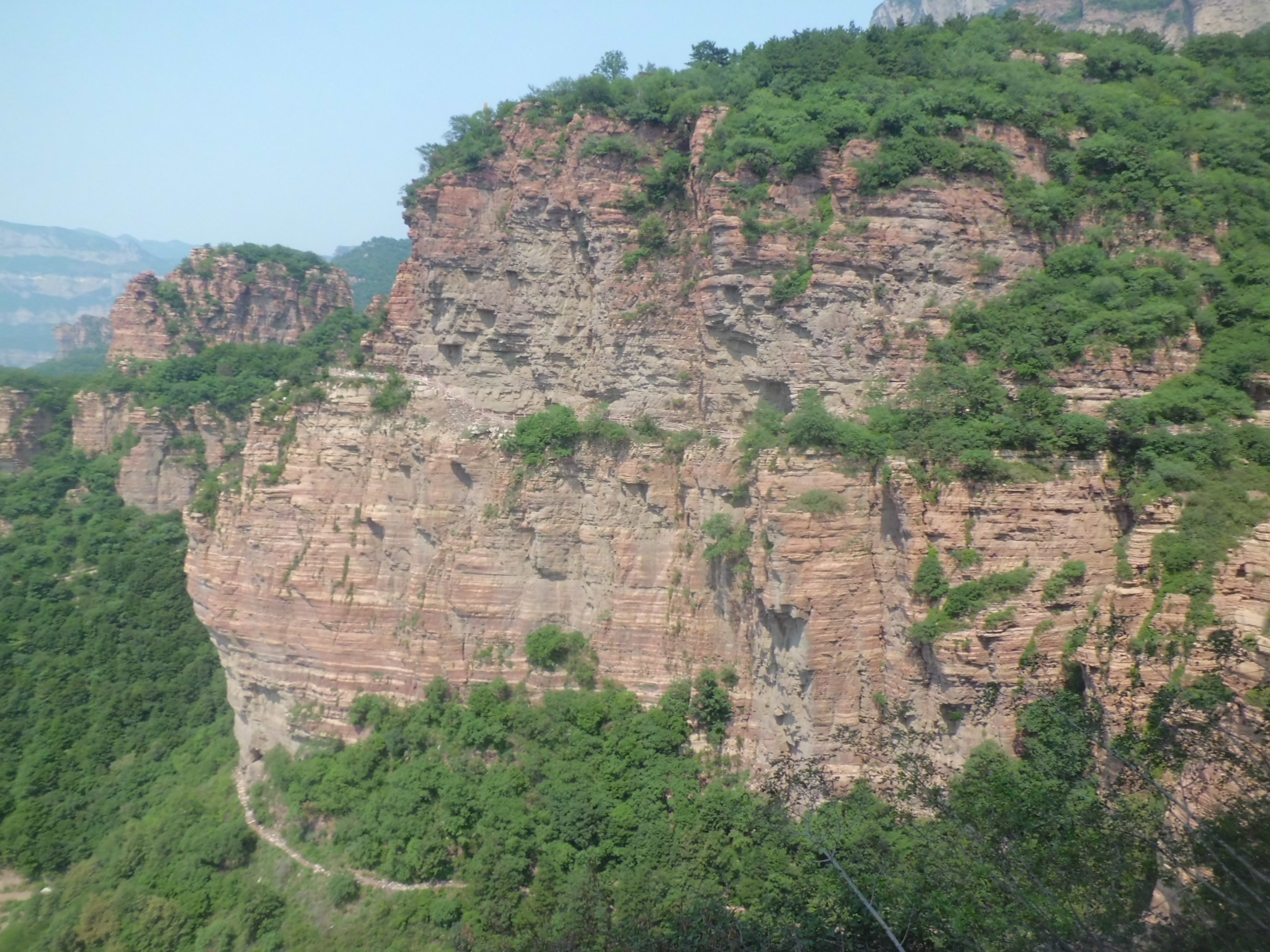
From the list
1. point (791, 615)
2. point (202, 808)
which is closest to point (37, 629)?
point (202, 808)

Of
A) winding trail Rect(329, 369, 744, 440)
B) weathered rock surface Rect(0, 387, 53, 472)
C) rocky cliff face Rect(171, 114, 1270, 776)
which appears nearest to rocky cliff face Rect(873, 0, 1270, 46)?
rocky cliff face Rect(171, 114, 1270, 776)

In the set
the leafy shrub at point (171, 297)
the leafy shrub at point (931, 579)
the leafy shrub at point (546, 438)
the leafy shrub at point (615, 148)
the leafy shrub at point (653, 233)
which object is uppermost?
the leafy shrub at point (615, 148)

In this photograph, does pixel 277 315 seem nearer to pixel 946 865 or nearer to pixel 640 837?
pixel 640 837

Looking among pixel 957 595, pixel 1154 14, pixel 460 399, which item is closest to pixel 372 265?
pixel 460 399

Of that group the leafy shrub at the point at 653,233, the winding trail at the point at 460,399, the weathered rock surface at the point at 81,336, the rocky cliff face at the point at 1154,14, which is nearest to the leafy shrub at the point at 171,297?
the winding trail at the point at 460,399

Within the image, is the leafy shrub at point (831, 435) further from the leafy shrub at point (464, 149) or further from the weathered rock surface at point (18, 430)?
the weathered rock surface at point (18, 430)

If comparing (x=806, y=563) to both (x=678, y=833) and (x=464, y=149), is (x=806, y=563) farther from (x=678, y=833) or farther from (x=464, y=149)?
(x=464, y=149)

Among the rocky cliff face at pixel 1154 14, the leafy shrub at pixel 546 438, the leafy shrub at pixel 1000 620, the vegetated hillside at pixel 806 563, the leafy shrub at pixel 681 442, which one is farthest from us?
the rocky cliff face at pixel 1154 14
